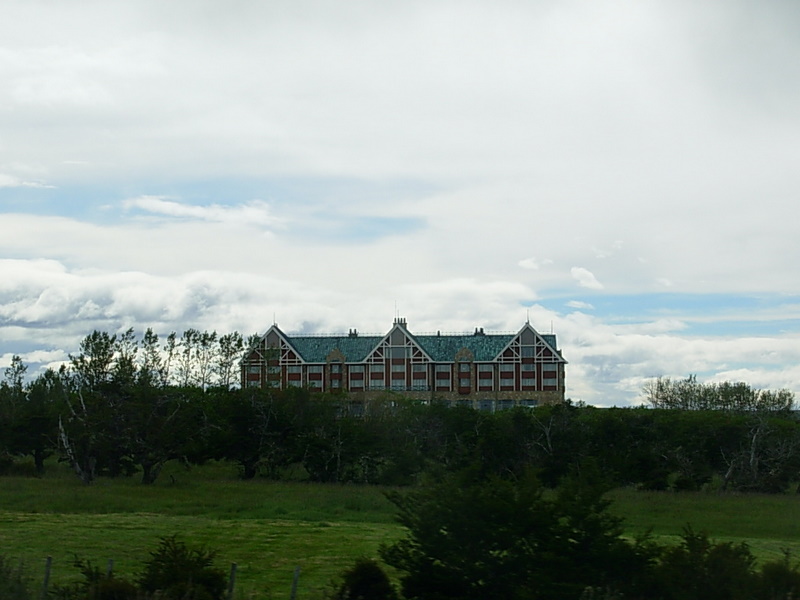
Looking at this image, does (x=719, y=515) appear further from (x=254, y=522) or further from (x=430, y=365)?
(x=430, y=365)

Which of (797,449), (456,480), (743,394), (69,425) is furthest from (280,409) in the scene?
(743,394)

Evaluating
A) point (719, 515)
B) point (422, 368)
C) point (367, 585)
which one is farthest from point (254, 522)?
point (422, 368)

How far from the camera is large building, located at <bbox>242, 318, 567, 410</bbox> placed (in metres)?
109

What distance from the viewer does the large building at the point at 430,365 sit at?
10862 centimetres

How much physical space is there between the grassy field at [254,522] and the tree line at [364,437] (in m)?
2.78

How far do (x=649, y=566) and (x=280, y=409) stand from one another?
1972 inches

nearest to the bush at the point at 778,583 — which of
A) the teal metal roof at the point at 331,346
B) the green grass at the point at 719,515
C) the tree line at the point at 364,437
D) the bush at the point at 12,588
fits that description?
the bush at the point at 12,588

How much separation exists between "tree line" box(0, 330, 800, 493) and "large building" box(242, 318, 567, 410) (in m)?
38.7

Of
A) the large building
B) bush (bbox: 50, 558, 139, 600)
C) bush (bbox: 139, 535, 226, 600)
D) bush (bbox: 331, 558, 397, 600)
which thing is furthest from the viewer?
the large building

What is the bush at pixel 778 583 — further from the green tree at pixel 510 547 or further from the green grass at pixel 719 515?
the green grass at pixel 719 515

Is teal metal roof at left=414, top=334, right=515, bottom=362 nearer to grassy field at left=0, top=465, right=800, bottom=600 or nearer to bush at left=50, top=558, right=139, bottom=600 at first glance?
grassy field at left=0, top=465, right=800, bottom=600

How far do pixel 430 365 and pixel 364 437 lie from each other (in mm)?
48241

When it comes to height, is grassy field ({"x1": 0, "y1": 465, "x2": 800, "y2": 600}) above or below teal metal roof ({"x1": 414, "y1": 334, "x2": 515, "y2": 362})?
below

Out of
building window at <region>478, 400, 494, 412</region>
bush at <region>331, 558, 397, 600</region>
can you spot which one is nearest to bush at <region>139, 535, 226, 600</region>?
bush at <region>331, 558, 397, 600</region>
